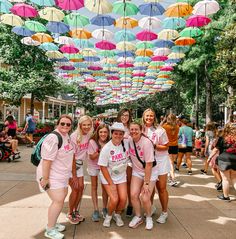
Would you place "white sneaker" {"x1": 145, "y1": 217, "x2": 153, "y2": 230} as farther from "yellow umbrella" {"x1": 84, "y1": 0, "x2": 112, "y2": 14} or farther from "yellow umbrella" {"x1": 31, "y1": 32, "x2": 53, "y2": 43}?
"yellow umbrella" {"x1": 31, "y1": 32, "x2": 53, "y2": 43}

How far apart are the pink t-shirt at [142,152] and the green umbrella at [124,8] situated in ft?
19.0

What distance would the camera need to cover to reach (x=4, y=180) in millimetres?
7488

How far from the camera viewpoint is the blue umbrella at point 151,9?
909 cm

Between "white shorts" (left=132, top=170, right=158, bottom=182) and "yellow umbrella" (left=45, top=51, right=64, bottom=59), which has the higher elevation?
"yellow umbrella" (left=45, top=51, right=64, bottom=59)

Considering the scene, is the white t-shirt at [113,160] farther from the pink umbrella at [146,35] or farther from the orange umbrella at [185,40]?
the orange umbrella at [185,40]

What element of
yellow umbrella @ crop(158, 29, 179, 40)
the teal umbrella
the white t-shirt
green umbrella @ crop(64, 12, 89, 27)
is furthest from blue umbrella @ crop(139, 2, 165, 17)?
the white t-shirt

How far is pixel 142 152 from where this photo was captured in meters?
4.42

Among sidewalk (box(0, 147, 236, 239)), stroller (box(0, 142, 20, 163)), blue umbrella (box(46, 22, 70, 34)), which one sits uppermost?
blue umbrella (box(46, 22, 70, 34))

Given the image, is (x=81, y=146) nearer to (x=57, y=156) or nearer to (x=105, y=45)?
(x=57, y=156)

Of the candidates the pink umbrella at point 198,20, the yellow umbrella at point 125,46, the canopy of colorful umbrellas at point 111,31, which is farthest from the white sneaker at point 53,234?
the yellow umbrella at point 125,46

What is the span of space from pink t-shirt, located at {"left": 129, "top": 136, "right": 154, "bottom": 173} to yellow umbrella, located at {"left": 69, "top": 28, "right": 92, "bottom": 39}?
7.30 meters

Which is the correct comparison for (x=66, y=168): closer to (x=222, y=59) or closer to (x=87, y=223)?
(x=87, y=223)

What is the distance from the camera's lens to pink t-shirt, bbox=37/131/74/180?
3784 millimetres

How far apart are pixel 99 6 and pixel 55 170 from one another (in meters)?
6.50
